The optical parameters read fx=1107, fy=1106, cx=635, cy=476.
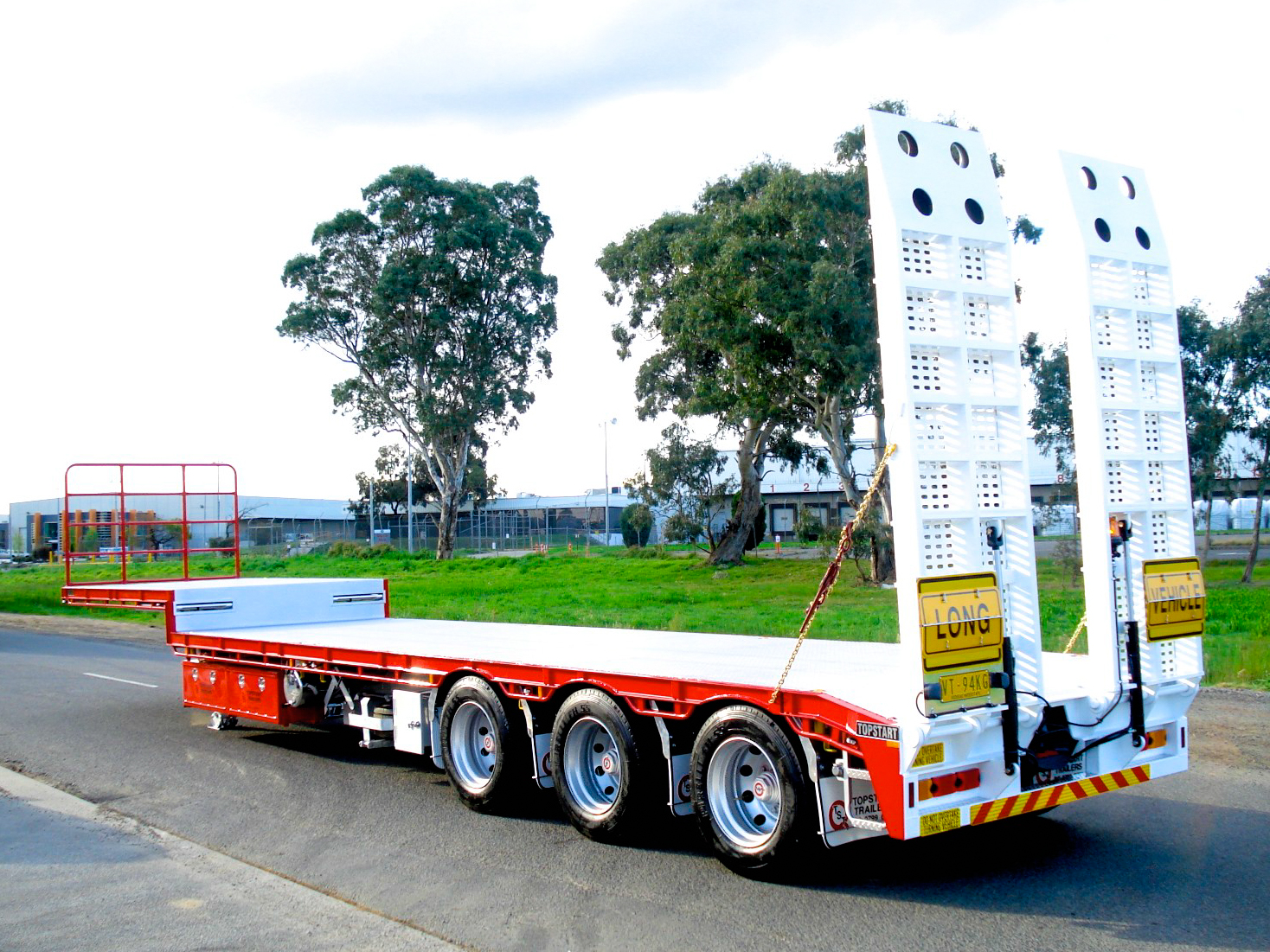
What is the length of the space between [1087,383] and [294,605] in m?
9.18

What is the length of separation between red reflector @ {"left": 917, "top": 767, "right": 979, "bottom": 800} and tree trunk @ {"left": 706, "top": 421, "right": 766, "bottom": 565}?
116 feet

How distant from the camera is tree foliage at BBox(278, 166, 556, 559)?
46688 mm

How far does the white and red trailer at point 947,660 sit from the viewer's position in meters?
5.54

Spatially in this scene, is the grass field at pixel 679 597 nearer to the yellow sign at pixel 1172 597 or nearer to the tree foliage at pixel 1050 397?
the tree foliage at pixel 1050 397

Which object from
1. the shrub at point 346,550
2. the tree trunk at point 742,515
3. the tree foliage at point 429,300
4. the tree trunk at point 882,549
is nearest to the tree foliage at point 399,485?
the shrub at point 346,550

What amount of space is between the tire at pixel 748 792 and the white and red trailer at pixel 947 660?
13mm

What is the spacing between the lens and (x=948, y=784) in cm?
563

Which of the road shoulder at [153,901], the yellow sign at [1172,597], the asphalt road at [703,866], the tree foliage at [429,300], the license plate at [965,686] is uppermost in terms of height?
the tree foliage at [429,300]

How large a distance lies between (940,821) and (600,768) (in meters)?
2.53

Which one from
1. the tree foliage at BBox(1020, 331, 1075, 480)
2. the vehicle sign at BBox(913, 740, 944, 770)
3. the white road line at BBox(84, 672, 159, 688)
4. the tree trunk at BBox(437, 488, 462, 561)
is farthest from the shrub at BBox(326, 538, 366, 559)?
the vehicle sign at BBox(913, 740, 944, 770)

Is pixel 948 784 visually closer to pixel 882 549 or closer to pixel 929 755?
pixel 929 755

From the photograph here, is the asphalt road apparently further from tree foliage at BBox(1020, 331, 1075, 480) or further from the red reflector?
tree foliage at BBox(1020, 331, 1075, 480)

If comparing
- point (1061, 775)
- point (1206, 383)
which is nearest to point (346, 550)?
point (1206, 383)

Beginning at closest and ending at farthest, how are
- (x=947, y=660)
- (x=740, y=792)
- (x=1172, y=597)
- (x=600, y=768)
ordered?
1. (x=947, y=660)
2. (x=740, y=792)
3. (x=1172, y=597)
4. (x=600, y=768)
